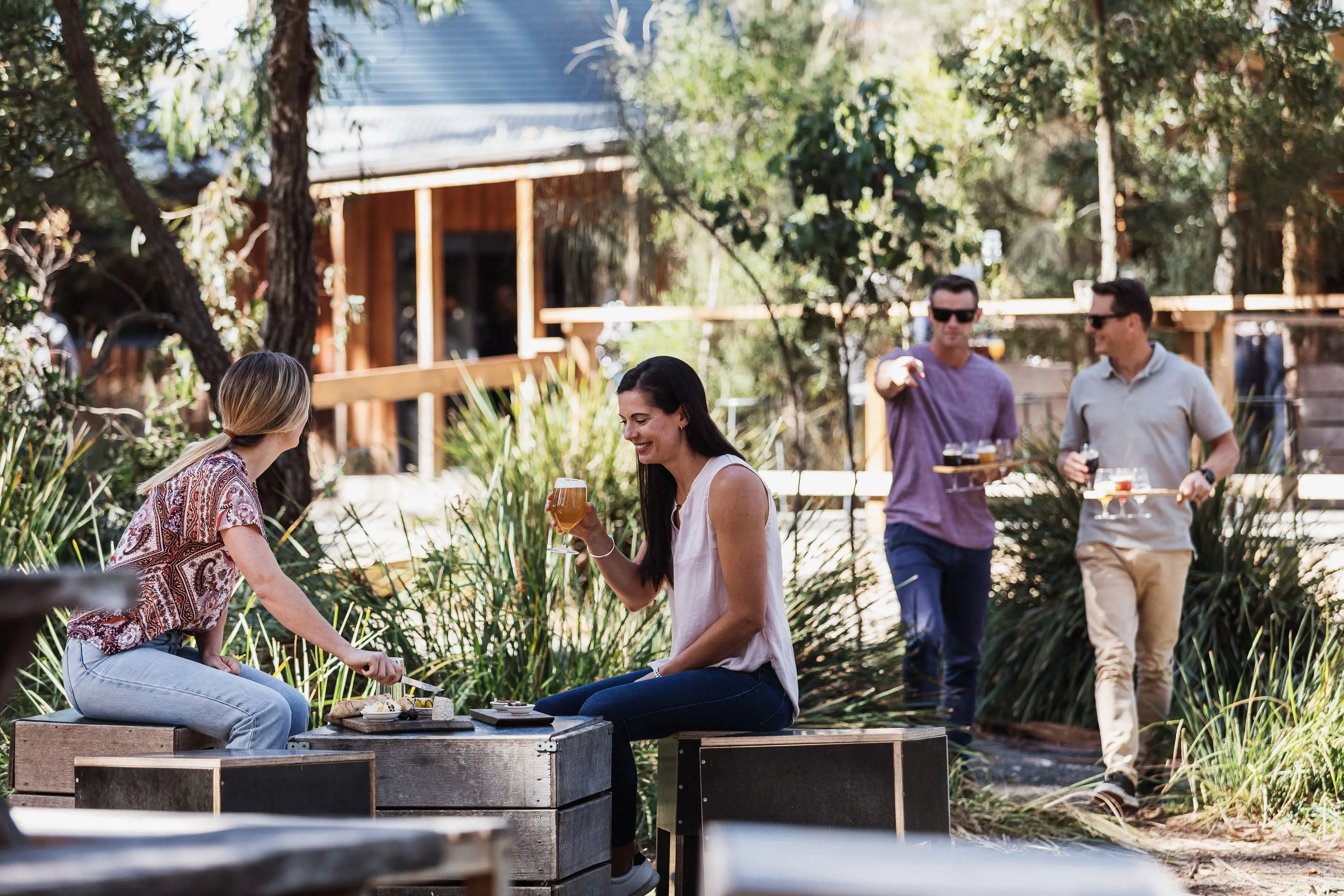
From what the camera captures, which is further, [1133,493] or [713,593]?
[1133,493]

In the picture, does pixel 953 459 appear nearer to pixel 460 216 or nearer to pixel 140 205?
pixel 140 205

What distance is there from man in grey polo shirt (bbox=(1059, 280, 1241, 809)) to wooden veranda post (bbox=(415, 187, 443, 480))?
793cm

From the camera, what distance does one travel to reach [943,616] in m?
5.30

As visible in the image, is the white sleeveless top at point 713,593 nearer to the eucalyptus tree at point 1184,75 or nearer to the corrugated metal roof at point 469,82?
the eucalyptus tree at point 1184,75

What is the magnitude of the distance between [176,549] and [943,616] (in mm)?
2828

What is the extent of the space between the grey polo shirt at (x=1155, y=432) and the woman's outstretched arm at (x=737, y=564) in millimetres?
2152

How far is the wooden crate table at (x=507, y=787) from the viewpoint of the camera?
125 inches

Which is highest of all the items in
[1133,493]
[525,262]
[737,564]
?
[525,262]

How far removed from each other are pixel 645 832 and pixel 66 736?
188cm

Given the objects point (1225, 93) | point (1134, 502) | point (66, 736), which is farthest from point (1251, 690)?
point (1225, 93)

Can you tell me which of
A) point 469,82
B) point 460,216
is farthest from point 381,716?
→ point 469,82

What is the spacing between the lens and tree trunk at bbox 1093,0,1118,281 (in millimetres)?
8328

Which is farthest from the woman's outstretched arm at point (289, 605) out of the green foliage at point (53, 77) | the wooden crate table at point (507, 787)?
the green foliage at point (53, 77)

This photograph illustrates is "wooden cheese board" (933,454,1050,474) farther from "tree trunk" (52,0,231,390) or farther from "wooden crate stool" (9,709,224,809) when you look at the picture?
"tree trunk" (52,0,231,390)
